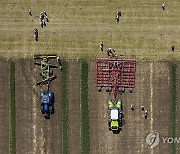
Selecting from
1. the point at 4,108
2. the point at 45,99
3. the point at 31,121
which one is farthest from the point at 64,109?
the point at 4,108

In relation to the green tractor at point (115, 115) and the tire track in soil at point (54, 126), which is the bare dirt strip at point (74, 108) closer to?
the tire track in soil at point (54, 126)

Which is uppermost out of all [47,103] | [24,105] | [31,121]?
[47,103]

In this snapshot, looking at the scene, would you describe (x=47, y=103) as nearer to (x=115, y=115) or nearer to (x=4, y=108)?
(x=4, y=108)

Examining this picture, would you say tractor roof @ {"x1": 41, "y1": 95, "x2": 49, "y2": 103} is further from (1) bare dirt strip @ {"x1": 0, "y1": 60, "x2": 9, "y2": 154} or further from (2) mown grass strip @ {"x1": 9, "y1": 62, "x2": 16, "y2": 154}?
(1) bare dirt strip @ {"x1": 0, "y1": 60, "x2": 9, "y2": 154}

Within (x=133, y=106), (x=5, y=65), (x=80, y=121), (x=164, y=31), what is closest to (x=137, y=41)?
(x=164, y=31)

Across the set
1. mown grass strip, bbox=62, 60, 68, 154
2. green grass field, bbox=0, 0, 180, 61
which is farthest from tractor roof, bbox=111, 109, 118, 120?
green grass field, bbox=0, 0, 180, 61

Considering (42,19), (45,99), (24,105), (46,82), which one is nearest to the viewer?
(45,99)
